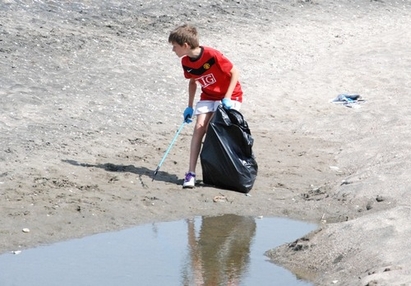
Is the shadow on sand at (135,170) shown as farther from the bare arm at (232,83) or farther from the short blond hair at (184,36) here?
the short blond hair at (184,36)

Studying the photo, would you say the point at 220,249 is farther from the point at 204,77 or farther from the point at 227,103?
the point at 204,77

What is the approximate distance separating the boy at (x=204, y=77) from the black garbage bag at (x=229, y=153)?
0.42 feet

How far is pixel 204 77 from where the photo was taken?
8.96 m

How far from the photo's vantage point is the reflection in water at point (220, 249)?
7.02 m

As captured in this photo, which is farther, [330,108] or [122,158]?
[330,108]

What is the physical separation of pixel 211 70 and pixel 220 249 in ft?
6.27

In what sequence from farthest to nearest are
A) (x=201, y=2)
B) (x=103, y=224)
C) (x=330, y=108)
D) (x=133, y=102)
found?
(x=201, y=2) → (x=330, y=108) → (x=133, y=102) → (x=103, y=224)

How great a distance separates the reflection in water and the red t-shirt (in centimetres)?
124

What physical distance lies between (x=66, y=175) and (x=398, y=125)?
410 cm

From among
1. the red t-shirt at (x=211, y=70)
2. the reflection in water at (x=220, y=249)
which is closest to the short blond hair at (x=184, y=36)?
the red t-shirt at (x=211, y=70)

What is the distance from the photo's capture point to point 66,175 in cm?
912

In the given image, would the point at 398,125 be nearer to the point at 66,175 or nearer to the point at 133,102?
the point at 133,102

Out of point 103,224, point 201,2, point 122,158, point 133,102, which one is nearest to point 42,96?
point 133,102

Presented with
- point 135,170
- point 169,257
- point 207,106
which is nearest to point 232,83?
point 207,106
